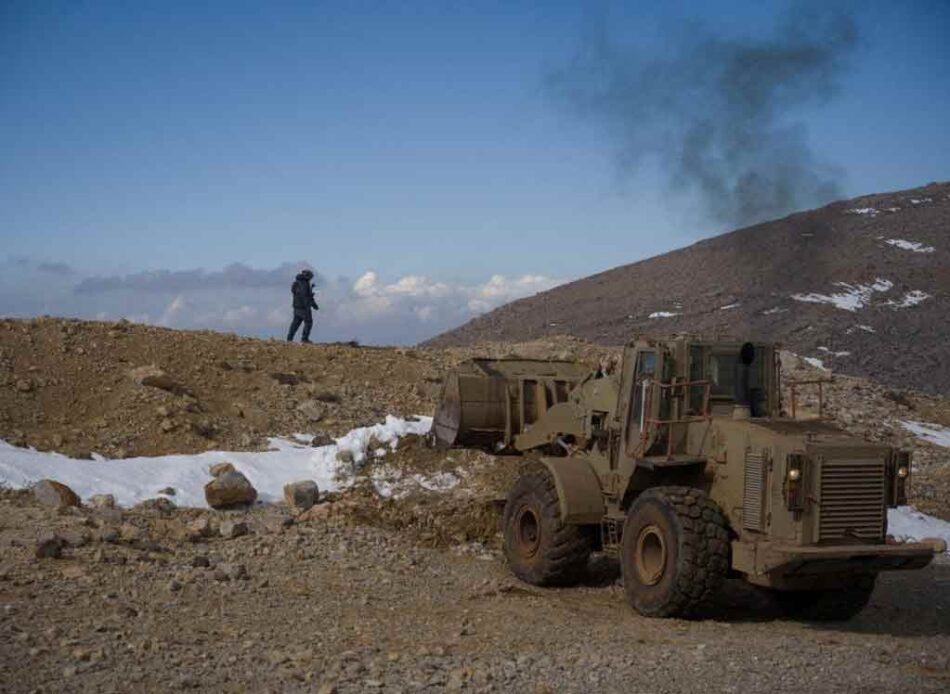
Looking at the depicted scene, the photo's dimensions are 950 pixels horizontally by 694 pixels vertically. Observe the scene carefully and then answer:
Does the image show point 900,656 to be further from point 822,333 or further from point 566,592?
point 822,333

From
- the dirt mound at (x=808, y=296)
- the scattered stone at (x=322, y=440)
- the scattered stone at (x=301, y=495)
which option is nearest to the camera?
the scattered stone at (x=301, y=495)

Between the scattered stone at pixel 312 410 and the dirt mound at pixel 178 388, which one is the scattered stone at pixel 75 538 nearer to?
the dirt mound at pixel 178 388

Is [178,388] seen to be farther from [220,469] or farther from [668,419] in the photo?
[668,419]

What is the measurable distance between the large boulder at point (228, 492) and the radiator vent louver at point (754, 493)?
614 cm

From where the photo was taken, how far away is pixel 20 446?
13945mm

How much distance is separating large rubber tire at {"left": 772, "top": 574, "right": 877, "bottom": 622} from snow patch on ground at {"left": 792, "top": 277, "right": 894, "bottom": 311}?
31.4 m

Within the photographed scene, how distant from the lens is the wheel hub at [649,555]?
31.2 ft

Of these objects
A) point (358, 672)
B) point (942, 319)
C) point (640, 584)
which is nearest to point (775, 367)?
point (640, 584)

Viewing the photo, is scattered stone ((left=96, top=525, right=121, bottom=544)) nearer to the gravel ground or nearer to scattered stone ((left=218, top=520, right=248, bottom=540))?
the gravel ground

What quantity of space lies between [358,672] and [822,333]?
3323 cm

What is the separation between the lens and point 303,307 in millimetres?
21625

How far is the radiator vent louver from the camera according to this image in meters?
9.05

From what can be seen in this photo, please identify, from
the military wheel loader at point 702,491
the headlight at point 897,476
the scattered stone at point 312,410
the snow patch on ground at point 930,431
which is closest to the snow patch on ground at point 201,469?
the scattered stone at point 312,410

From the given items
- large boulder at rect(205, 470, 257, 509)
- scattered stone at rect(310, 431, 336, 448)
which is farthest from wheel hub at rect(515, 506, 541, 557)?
scattered stone at rect(310, 431, 336, 448)
